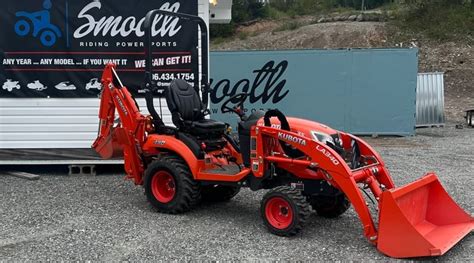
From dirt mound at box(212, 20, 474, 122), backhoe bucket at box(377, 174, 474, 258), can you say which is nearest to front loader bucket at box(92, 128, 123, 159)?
backhoe bucket at box(377, 174, 474, 258)

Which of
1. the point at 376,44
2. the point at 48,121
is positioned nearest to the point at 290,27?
the point at 376,44

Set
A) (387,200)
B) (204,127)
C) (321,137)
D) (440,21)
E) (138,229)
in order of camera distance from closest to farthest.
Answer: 1. (387,200)
2. (321,137)
3. (138,229)
4. (204,127)
5. (440,21)

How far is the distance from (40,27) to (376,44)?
26.8 meters

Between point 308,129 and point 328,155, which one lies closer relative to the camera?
point 328,155

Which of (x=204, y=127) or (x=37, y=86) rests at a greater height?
(x=37, y=86)

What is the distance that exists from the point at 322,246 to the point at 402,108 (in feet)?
32.9

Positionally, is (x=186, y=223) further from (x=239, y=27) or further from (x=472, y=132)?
(x=239, y=27)

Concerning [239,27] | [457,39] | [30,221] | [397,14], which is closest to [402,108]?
[30,221]

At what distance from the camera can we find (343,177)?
5254mm

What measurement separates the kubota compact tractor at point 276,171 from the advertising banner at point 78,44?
1410 millimetres

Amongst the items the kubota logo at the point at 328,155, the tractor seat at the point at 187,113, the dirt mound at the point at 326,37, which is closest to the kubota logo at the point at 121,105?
the tractor seat at the point at 187,113

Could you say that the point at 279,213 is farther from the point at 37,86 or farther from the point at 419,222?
the point at 37,86

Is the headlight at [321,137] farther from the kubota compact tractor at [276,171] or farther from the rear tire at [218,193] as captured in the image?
the rear tire at [218,193]

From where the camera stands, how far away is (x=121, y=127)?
23.1 ft
